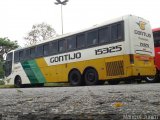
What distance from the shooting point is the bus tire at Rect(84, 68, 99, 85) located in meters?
14.7

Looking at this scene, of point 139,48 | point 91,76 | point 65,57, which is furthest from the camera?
point 65,57

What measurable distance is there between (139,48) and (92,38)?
2.20m

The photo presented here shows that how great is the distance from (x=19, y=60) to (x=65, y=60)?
5.26 meters

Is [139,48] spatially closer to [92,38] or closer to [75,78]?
[92,38]

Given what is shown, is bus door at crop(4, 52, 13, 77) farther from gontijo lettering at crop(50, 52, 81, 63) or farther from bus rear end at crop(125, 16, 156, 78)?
bus rear end at crop(125, 16, 156, 78)

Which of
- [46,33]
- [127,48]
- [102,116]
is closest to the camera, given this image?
[102,116]

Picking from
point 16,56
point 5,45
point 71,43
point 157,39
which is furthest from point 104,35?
point 5,45

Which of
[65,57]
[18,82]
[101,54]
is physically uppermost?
[65,57]

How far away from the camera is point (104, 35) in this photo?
573 inches

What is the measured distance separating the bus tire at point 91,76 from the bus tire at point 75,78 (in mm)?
381

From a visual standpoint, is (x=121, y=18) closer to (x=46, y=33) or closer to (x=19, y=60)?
(x=19, y=60)

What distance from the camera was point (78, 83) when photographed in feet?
51.2

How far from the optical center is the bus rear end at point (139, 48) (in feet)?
44.8

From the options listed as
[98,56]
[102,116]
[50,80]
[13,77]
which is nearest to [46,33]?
[13,77]
